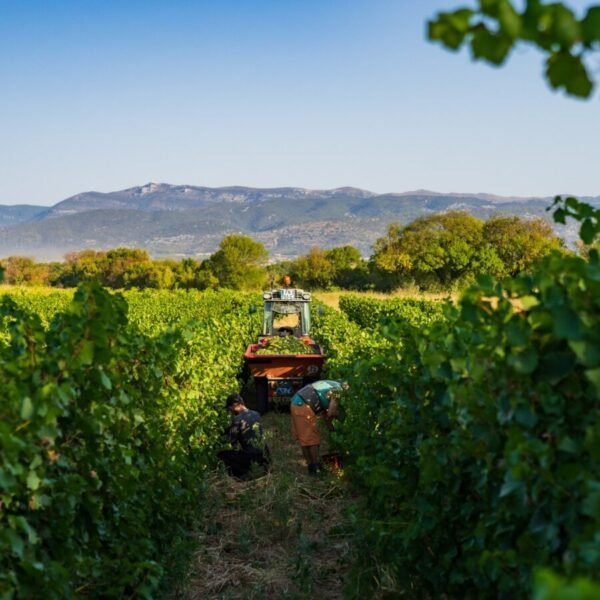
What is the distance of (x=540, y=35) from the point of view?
5.50 feet

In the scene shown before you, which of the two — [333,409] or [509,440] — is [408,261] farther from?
[509,440]

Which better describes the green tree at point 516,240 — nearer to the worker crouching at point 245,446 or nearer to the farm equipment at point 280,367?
the farm equipment at point 280,367

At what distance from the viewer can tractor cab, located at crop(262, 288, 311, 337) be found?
15.7 metres

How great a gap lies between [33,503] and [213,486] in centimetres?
530

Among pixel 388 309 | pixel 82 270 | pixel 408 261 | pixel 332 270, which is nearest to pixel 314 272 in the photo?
pixel 332 270

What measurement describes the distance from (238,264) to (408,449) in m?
102

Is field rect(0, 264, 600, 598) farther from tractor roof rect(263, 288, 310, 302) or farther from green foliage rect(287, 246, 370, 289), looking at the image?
green foliage rect(287, 246, 370, 289)

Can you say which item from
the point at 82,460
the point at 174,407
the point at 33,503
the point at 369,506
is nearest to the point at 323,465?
the point at 369,506

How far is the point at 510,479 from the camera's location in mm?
3139

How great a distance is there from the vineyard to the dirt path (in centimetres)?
40

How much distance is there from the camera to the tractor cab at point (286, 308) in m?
15.7

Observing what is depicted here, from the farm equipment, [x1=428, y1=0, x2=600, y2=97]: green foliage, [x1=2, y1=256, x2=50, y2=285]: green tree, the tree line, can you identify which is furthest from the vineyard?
[x1=2, y1=256, x2=50, y2=285]: green tree

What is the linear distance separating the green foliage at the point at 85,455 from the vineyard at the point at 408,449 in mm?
14

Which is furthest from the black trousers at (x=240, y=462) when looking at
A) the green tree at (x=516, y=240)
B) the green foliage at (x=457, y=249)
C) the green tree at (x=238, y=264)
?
the green tree at (x=238, y=264)
